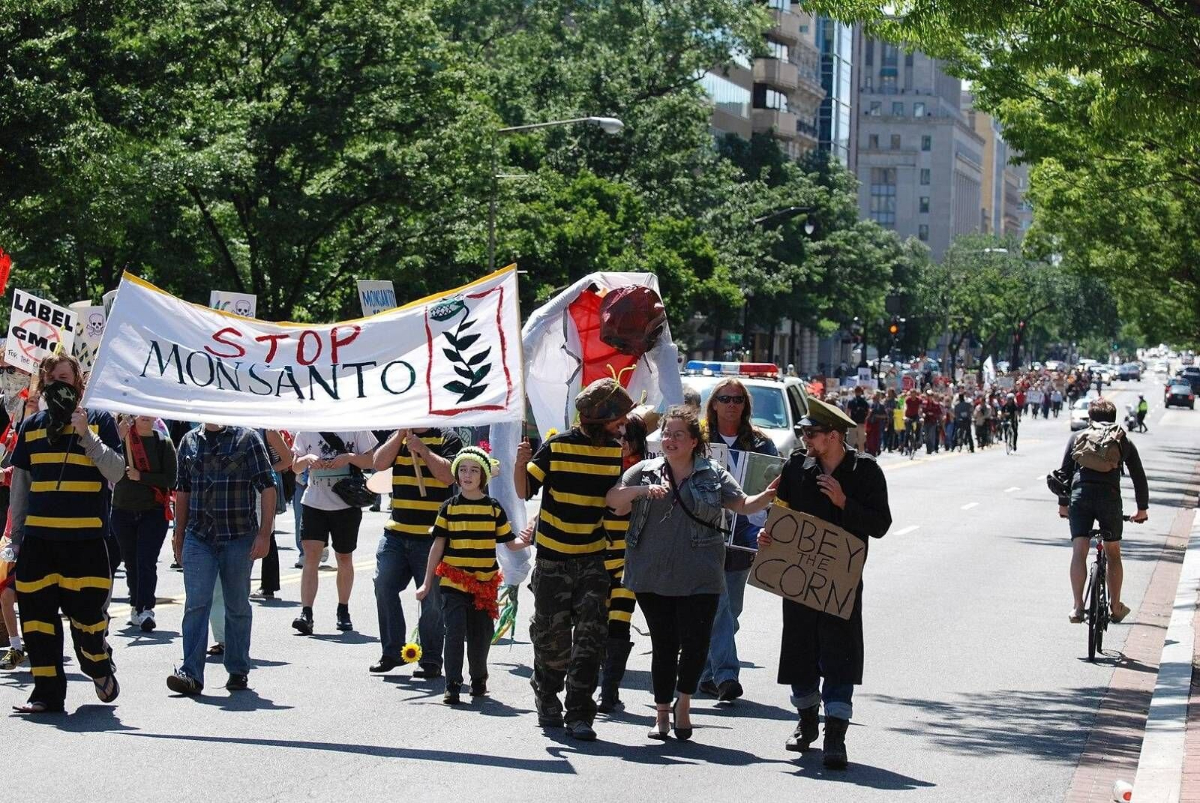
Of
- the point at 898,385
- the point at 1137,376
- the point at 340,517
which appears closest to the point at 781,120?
the point at 898,385

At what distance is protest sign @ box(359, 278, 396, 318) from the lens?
26.3 meters

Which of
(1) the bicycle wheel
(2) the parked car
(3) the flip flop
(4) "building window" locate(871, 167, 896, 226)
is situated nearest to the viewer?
(3) the flip flop

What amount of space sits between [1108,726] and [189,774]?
17.4 ft

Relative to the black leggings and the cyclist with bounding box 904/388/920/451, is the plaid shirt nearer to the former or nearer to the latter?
the black leggings

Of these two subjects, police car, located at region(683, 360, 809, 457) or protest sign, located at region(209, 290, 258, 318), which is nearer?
police car, located at region(683, 360, 809, 457)

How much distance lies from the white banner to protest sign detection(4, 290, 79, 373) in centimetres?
480

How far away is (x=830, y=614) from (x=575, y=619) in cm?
134

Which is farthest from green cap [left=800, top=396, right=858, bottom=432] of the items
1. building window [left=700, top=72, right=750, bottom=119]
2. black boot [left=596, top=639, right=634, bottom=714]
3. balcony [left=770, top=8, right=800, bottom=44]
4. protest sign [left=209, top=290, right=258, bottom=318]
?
balcony [left=770, top=8, right=800, bottom=44]

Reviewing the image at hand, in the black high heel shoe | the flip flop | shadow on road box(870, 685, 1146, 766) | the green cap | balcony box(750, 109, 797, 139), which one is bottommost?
shadow on road box(870, 685, 1146, 766)

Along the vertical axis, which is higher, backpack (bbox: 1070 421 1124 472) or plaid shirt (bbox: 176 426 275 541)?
backpack (bbox: 1070 421 1124 472)

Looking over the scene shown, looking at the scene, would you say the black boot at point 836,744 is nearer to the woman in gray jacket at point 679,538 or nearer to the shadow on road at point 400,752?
the woman in gray jacket at point 679,538

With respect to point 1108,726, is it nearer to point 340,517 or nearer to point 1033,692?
point 1033,692

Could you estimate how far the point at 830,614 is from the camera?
8.58 metres

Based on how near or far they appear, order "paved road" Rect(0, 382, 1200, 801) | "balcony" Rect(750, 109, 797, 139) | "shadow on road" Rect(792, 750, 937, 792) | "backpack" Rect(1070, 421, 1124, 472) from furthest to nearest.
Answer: "balcony" Rect(750, 109, 797, 139)
"backpack" Rect(1070, 421, 1124, 472)
"shadow on road" Rect(792, 750, 937, 792)
"paved road" Rect(0, 382, 1200, 801)
